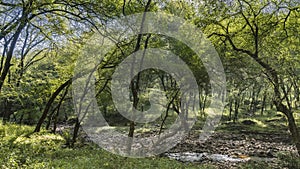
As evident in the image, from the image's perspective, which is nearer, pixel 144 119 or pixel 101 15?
pixel 101 15

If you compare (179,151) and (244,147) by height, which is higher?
(244,147)

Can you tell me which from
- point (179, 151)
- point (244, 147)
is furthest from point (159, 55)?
point (244, 147)

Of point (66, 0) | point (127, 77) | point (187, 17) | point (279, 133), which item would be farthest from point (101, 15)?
point (279, 133)

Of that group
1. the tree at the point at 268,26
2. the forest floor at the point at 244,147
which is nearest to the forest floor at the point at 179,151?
the forest floor at the point at 244,147

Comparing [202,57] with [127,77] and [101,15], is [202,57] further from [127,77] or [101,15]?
[101,15]

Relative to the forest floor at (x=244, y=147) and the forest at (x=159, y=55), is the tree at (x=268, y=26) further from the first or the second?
the forest floor at (x=244, y=147)

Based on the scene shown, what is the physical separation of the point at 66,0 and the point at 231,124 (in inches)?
1007

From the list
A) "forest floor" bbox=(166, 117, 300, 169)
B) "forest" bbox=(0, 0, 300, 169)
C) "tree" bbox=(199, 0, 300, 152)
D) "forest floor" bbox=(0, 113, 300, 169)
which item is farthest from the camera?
"forest floor" bbox=(166, 117, 300, 169)

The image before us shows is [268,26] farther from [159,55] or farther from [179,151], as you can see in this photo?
[179,151]

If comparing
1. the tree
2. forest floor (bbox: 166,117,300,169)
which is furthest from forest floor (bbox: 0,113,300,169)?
the tree

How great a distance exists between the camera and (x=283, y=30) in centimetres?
1020

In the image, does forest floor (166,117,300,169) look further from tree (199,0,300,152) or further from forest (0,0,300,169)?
tree (199,0,300,152)

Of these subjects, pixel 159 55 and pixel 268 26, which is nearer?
pixel 268 26

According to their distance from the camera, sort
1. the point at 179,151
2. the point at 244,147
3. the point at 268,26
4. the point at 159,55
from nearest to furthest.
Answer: the point at 268,26 < the point at 159,55 < the point at 179,151 < the point at 244,147
